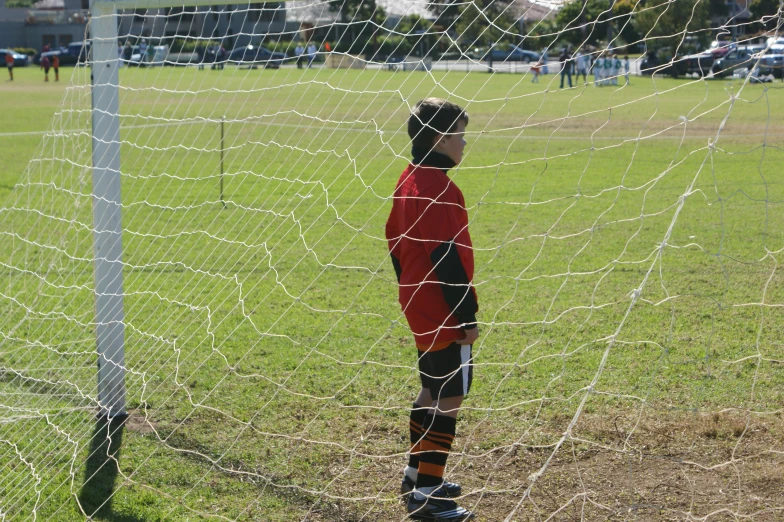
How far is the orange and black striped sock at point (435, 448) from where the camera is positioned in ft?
10.4

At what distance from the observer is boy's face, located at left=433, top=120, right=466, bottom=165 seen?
3059mm

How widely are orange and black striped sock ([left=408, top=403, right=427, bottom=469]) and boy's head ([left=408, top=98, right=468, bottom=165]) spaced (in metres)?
0.98

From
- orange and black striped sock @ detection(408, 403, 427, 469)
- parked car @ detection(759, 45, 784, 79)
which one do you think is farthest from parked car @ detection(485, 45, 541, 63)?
orange and black striped sock @ detection(408, 403, 427, 469)

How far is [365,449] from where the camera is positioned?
3.78m

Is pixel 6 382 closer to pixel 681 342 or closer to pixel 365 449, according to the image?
pixel 365 449

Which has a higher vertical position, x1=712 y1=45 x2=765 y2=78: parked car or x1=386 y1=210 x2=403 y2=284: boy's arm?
x1=712 y1=45 x2=765 y2=78: parked car

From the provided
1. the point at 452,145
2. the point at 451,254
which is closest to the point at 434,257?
the point at 451,254

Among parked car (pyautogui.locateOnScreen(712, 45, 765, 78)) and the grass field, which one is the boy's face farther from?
parked car (pyautogui.locateOnScreen(712, 45, 765, 78))

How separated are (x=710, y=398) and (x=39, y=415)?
3.34 metres

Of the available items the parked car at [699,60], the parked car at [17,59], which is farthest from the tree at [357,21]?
the parked car at [17,59]

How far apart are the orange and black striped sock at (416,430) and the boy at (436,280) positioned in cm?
3

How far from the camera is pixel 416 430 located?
3.33 meters

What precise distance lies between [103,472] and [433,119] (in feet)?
6.78

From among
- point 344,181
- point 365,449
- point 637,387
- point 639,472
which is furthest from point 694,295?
point 344,181
